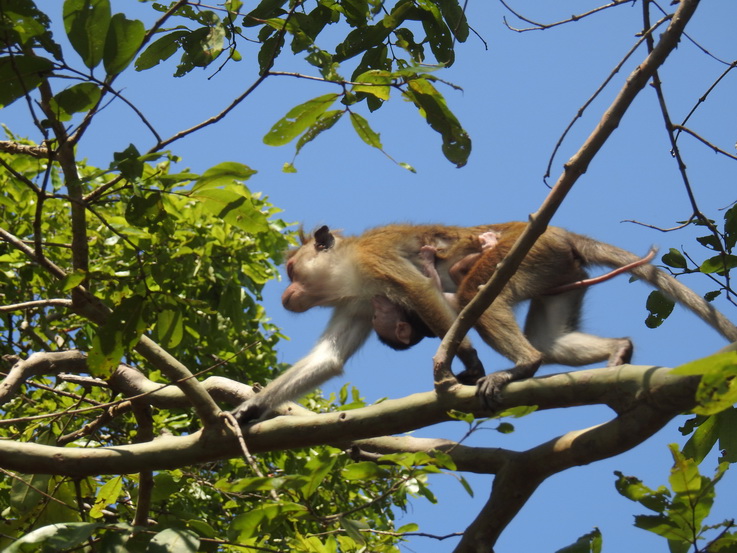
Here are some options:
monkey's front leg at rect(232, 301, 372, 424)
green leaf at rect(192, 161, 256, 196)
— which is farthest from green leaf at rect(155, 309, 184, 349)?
monkey's front leg at rect(232, 301, 372, 424)

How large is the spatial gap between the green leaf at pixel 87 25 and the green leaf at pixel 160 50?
3.34 ft

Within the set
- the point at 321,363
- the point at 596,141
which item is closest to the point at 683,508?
the point at 596,141

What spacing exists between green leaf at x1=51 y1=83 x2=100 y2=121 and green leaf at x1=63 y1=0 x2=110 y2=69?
13 cm

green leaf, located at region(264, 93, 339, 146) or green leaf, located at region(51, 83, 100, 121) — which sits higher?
green leaf, located at region(264, 93, 339, 146)

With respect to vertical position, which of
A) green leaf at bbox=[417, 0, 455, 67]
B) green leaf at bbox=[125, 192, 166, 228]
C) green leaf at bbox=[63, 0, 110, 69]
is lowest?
green leaf at bbox=[125, 192, 166, 228]

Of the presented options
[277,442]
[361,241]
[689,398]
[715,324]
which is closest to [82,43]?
[277,442]

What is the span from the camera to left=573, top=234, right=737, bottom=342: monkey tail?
13.1ft

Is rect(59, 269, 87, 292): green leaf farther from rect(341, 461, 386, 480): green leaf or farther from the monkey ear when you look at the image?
the monkey ear

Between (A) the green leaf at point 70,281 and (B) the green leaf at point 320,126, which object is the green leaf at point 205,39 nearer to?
(B) the green leaf at point 320,126

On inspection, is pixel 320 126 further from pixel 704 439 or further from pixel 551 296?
pixel 551 296

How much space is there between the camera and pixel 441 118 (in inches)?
127

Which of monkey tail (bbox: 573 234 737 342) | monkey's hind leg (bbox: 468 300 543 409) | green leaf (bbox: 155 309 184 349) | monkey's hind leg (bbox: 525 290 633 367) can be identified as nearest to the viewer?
green leaf (bbox: 155 309 184 349)

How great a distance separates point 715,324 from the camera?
400 centimetres

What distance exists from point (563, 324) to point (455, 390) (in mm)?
1656
